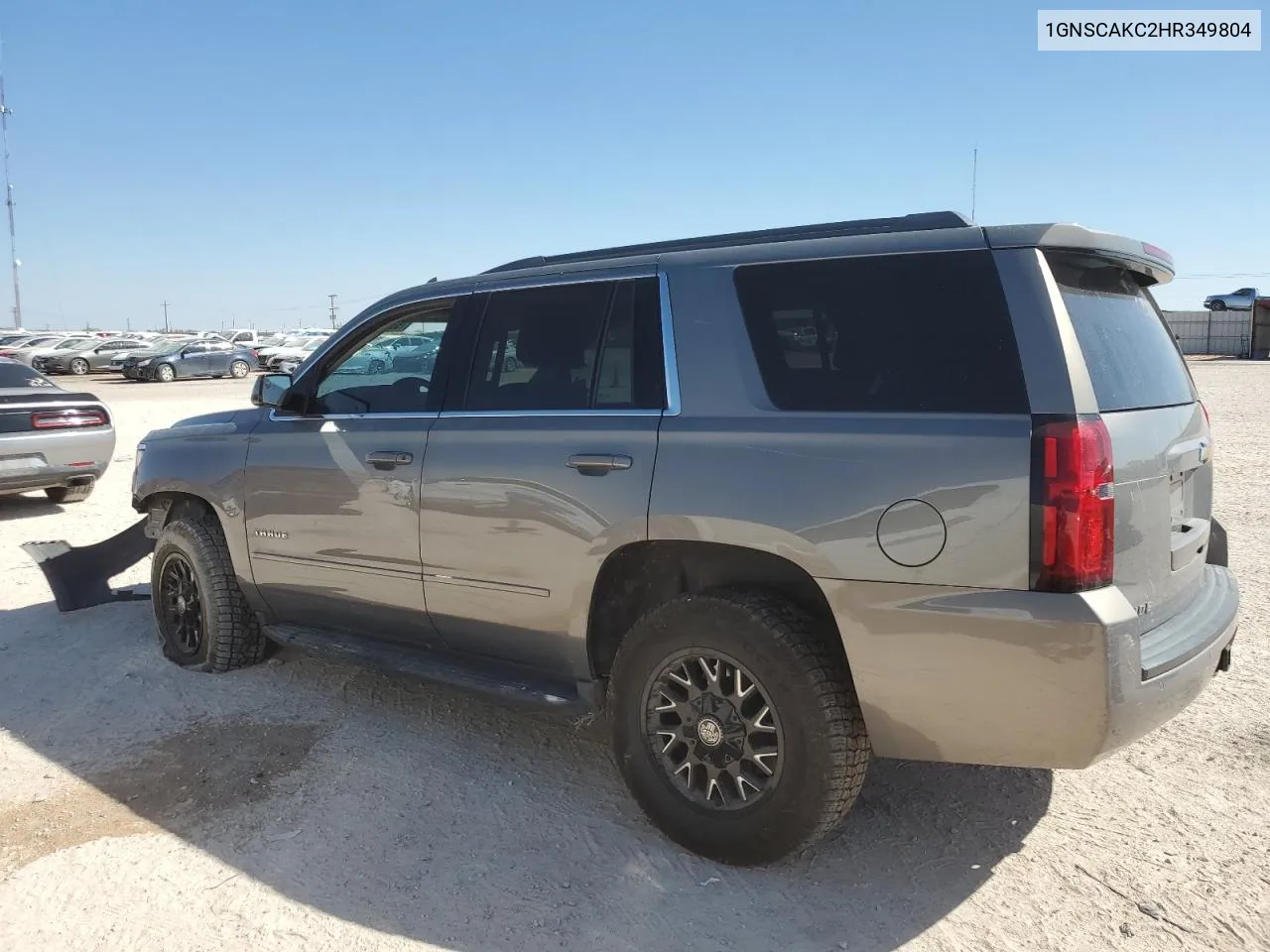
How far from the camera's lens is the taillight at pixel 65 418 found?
354 inches

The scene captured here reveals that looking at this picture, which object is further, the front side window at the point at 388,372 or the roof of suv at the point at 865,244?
the front side window at the point at 388,372

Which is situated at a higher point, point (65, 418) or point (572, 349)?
point (572, 349)

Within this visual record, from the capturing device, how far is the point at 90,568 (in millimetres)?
6273

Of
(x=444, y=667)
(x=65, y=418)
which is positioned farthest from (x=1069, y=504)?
(x=65, y=418)

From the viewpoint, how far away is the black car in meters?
36.1

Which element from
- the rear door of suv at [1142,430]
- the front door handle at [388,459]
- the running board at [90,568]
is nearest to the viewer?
the rear door of suv at [1142,430]

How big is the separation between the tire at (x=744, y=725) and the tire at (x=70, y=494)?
8942 mm

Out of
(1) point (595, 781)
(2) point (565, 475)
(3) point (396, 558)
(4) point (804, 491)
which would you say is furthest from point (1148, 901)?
(3) point (396, 558)

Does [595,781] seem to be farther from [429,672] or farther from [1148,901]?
[1148,901]

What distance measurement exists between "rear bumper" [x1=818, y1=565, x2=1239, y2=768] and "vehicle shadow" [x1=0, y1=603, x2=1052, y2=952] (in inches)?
23.0

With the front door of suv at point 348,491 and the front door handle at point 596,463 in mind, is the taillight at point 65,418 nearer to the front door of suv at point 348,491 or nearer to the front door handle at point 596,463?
the front door of suv at point 348,491

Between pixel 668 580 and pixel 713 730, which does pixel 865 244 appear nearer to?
pixel 668 580

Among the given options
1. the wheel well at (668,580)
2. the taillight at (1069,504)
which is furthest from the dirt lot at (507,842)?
the taillight at (1069,504)

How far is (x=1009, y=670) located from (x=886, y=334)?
104cm
